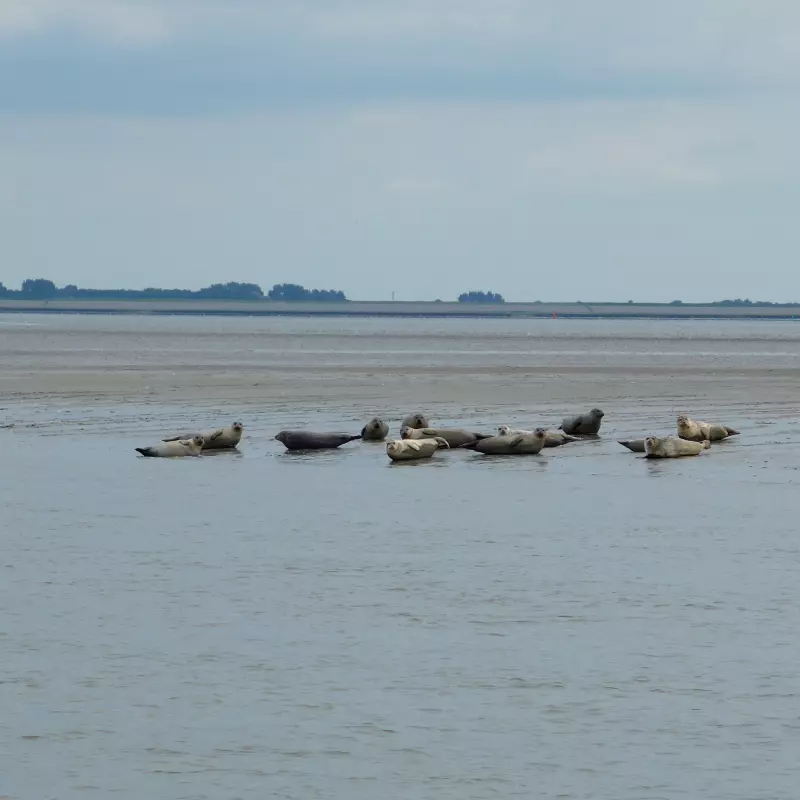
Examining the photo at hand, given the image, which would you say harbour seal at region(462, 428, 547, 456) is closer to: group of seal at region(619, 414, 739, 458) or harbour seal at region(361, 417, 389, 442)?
group of seal at region(619, 414, 739, 458)

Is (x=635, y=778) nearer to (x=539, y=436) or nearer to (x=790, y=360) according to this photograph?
(x=539, y=436)

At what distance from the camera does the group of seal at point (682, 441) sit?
2544cm

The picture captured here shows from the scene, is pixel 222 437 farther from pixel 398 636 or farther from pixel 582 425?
pixel 398 636

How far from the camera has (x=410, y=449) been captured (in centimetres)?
2502

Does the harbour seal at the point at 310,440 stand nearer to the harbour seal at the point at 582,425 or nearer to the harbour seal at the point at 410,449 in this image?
the harbour seal at the point at 410,449

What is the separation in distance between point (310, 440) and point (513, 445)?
3275 mm

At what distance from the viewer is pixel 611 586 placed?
1434cm

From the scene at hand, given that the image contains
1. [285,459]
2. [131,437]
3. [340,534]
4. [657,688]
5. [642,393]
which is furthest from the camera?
[642,393]

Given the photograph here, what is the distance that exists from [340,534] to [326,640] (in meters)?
5.17

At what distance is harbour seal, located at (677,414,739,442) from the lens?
87.9 ft

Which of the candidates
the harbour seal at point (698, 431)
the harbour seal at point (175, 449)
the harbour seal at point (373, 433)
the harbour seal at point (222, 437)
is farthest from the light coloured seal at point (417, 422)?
the harbour seal at point (698, 431)

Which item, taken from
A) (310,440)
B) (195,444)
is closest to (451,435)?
(310,440)

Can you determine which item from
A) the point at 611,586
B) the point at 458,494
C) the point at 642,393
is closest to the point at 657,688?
the point at 611,586

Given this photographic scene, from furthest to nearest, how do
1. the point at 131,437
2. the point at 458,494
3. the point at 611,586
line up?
the point at 131,437, the point at 458,494, the point at 611,586
